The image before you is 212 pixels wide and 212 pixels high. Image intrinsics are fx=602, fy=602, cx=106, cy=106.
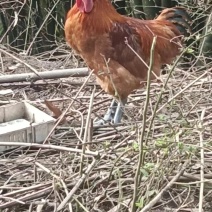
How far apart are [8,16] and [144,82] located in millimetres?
2957

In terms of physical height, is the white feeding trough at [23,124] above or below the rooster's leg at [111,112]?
above

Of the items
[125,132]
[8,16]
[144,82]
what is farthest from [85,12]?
[8,16]

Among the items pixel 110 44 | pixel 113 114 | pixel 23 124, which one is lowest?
pixel 113 114

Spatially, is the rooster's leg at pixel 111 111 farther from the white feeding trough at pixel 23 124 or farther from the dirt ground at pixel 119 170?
the white feeding trough at pixel 23 124

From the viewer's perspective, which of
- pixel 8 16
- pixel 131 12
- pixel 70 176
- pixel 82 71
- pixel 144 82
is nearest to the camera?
pixel 70 176

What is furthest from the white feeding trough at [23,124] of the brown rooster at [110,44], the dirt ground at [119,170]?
the brown rooster at [110,44]

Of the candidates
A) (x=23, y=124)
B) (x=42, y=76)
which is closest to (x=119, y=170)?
(x=23, y=124)

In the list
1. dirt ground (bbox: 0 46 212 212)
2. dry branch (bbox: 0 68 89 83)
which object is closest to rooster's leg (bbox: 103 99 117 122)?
dirt ground (bbox: 0 46 212 212)

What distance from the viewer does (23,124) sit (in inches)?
130

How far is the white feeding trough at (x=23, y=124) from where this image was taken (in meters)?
3.13

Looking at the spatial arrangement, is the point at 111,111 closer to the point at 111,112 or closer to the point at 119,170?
the point at 111,112

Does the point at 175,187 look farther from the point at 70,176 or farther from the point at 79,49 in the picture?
the point at 79,49

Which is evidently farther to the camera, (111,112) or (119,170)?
(111,112)

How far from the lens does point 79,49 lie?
3.58 meters
